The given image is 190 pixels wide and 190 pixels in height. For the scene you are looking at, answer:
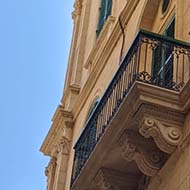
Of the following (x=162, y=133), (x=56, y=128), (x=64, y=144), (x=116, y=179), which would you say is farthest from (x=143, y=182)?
(x=56, y=128)

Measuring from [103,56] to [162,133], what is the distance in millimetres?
7656

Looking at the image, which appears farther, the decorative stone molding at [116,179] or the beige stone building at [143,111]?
the decorative stone molding at [116,179]

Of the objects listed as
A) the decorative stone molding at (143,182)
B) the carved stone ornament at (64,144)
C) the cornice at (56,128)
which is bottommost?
the decorative stone molding at (143,182)

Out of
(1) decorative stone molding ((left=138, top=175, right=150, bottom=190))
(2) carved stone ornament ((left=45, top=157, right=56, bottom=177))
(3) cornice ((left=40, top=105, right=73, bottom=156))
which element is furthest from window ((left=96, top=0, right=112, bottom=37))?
(1) decorative stone molding ((left=138, top=175, right=150, bottom=190))

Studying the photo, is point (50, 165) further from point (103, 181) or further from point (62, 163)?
point (103, 181)

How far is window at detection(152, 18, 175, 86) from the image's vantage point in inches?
440

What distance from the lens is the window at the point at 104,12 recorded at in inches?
776

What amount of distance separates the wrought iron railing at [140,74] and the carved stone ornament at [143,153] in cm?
48

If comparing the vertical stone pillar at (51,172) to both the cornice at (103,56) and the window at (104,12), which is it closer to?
the cornice at (103,56)

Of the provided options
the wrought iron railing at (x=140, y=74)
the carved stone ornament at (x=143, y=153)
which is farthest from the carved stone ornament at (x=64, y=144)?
the carved stone ornament at (x=143, y=153)

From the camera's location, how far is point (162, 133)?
1012 centimetres

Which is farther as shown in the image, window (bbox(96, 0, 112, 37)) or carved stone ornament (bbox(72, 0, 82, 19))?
carved stone ornament (bbox(72, 0, 82, 19))

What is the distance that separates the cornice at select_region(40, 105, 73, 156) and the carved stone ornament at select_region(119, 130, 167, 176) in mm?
9061

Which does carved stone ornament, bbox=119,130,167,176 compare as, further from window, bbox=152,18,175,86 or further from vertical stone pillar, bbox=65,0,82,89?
vertical stone pillar, bbox=65,0,82,89
